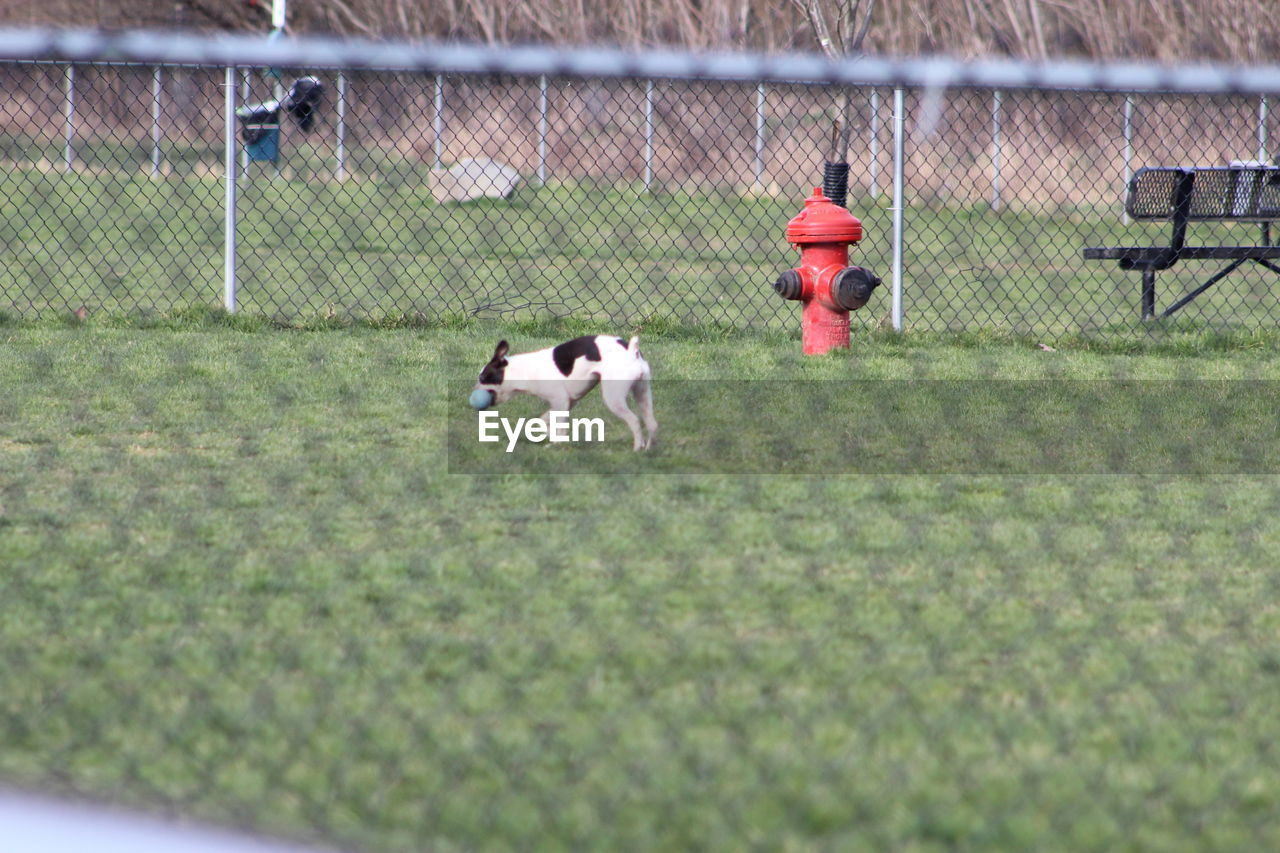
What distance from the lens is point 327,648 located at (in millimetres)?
3107

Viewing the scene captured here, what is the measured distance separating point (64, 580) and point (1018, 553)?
8.27ft

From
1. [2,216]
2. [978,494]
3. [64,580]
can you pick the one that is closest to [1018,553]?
[978,494]

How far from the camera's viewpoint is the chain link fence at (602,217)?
8.59 meters

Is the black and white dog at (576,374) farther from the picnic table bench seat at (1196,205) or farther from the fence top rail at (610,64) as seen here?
the picnic table bench seat at (1196,205)

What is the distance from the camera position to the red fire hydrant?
267 inches

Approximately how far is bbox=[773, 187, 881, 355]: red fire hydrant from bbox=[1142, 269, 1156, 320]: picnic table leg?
73.0 inches

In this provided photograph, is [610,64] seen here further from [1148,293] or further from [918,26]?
[918,26]

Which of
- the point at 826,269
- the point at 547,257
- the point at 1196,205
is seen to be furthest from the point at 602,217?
the point at 1196,205

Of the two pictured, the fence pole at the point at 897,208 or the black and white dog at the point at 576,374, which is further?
the fence pole at the point at 897,208

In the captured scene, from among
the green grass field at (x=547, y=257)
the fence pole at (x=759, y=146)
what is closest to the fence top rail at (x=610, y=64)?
the green grass field at (x=547, y=257)

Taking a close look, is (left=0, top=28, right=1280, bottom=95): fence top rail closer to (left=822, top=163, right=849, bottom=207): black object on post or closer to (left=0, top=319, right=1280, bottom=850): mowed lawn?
(left=0, top=319, right=1280, bottom=850): mowed lawn

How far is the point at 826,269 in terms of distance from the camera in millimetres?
6863

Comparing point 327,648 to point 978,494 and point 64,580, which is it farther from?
point 978,494

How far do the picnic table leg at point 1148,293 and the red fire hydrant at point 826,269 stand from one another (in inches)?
73.0
